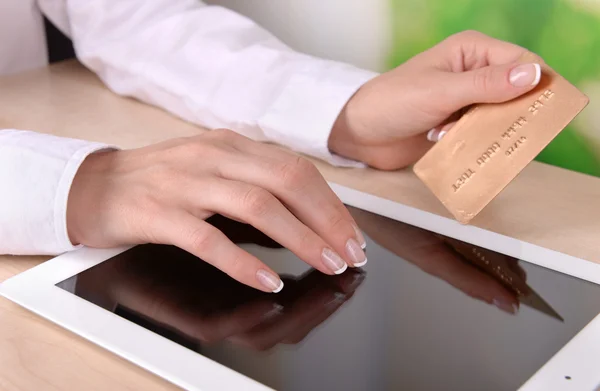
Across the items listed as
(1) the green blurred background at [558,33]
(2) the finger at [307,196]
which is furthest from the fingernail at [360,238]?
(1) the green blurred background at [558,33]

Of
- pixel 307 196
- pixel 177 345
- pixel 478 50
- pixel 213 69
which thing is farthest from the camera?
pixel 213 69

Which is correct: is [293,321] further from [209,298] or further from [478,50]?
[478,50]

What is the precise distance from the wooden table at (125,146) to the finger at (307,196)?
13cm

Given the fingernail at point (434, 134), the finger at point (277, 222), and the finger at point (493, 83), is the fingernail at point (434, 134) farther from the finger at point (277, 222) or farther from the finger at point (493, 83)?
the finger at point (277, 222)

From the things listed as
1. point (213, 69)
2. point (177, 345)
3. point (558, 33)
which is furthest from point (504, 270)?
point (213, 69)

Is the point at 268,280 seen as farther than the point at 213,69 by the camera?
No

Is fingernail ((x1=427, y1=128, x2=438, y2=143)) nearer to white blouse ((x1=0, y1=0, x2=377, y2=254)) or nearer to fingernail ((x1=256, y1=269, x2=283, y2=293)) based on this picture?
white blouse ((x1=0, y1=0, x2=377, y2=254))

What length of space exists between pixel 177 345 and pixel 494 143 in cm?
30

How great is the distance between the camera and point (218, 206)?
57 centimetres

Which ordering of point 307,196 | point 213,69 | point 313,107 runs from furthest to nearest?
point 213,69 → point 313,107 → point 307,196

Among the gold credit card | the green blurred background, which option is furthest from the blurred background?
the gold credit card

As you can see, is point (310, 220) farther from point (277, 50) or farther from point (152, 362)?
point (277, 50)

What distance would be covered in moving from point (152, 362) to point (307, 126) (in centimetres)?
39

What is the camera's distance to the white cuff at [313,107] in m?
0.78
